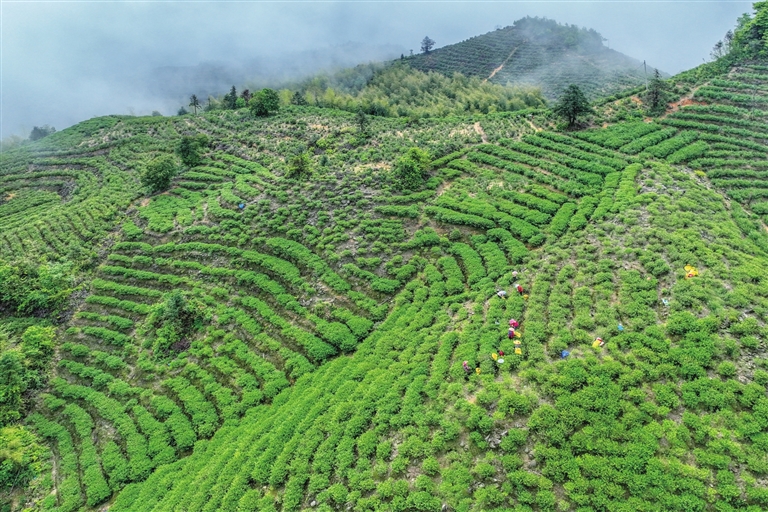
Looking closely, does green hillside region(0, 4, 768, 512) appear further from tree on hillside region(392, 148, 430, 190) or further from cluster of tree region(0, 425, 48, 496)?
tree on hillside region(392, 148, 430, 190)

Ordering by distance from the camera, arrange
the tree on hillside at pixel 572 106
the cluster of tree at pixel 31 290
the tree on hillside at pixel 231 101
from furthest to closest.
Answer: the tree on hillside at pixel 231 101 < the tree on hillside at pixel 572 106 < the cluster of tree at pixel 31 290

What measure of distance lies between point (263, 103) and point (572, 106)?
1978 inches

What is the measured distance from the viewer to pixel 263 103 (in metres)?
71.0

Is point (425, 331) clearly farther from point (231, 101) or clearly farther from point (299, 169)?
point (231, 101)

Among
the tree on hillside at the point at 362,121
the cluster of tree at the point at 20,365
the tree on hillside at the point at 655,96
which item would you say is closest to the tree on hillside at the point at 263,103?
the tree on hillside at the point at 362,121

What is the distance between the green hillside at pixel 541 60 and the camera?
323ft

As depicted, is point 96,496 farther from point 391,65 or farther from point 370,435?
point 391,65

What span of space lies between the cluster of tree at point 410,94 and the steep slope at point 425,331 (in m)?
18.2

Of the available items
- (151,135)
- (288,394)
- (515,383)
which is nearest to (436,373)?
(515,383)

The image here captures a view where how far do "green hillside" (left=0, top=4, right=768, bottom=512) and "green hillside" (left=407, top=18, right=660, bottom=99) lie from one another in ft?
137

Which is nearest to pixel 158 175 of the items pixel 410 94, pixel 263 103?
pixel 263 103

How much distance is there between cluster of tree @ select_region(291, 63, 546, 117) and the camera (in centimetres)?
7329

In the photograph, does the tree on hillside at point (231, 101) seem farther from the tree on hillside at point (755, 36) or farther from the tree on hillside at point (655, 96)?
the tree on hillside at point (755, 36)

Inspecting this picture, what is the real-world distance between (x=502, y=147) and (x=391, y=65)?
94728 mm
